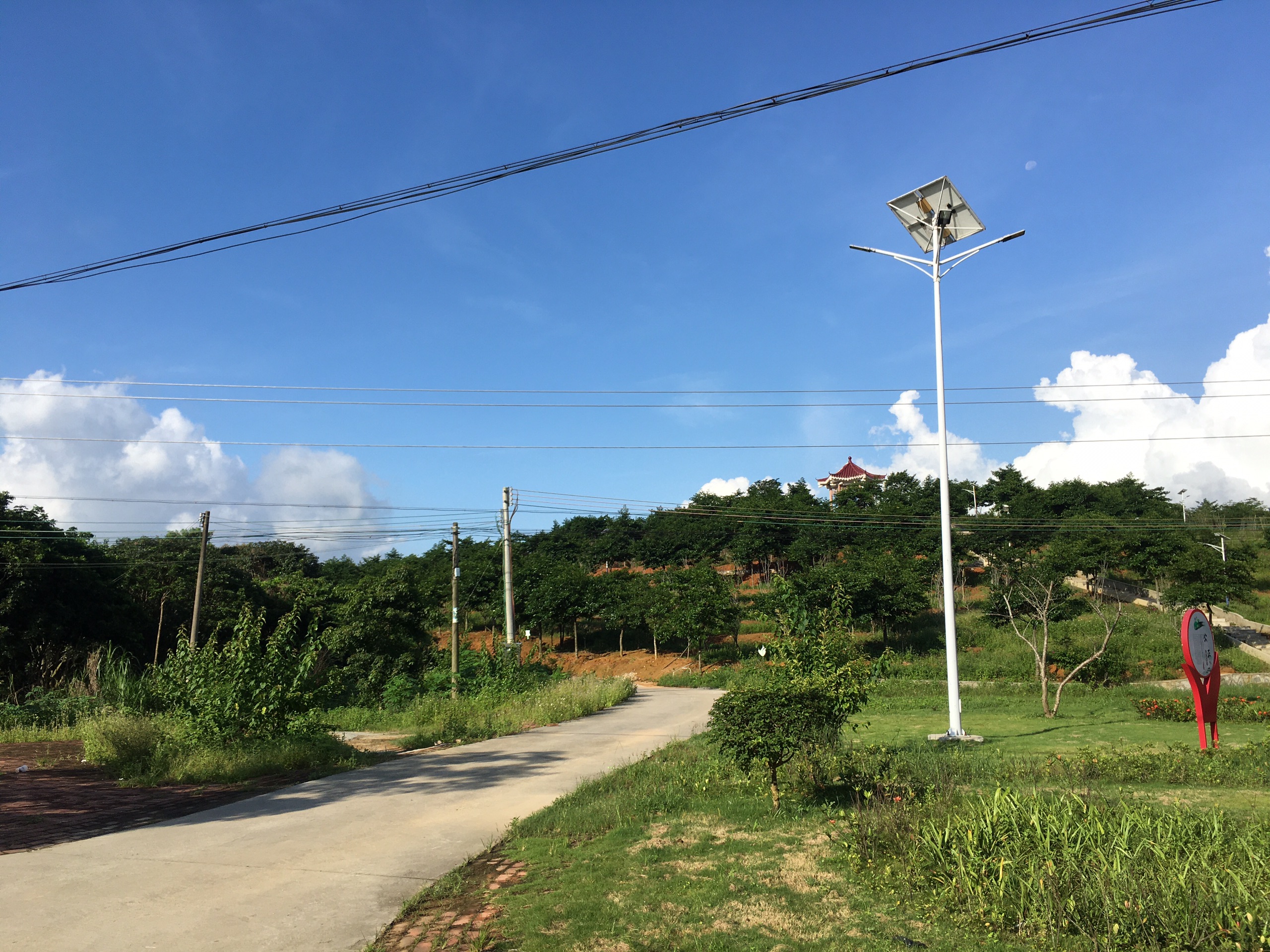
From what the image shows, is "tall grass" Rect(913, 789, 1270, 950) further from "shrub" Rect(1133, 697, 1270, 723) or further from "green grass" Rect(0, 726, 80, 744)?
"green grass" Rect(0, 726, 80, 744)

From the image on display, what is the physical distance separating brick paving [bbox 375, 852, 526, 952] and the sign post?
8.15 meters

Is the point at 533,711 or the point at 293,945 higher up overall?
the point at 293,945

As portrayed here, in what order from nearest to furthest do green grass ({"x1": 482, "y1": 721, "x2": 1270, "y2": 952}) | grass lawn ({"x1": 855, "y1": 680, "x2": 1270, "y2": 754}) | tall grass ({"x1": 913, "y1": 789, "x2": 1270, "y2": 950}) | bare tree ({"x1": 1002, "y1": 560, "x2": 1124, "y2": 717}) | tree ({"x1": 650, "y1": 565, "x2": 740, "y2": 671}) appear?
tall grass ({"x1": 913, "y1": 789, "x2": 1270, "y2": 950}) < green grass ({"x1": 482, "y1": 721, "x2": 1270, "y2": 952}) < grass lawn ({"x1": 855, "y1": 680, "x2": 1270, "y2": 754}) < bare tree ({"x1": 1002, "y1": 560, "x2": 1124, "y2": 717}) < tree ({"x1": 650, "y1": 565, "x2": 740, "y2": 671})

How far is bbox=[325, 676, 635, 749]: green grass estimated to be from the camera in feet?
48.8

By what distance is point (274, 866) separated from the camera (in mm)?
6152

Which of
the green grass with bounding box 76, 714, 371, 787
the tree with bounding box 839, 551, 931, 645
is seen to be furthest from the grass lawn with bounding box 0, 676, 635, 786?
the tree with bounding box 839, 551, 931, 645

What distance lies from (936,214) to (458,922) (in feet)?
46.6

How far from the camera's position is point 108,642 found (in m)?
27.9

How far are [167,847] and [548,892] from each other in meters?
3.59

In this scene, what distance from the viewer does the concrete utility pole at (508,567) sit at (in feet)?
79.6

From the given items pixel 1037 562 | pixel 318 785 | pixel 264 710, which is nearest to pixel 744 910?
pixel 318 785

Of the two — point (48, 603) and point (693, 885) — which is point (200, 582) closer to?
point (48, 603)

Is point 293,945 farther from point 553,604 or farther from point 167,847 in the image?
point 553,604

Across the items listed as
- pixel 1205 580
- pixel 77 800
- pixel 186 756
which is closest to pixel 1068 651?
pixel 1205 580
